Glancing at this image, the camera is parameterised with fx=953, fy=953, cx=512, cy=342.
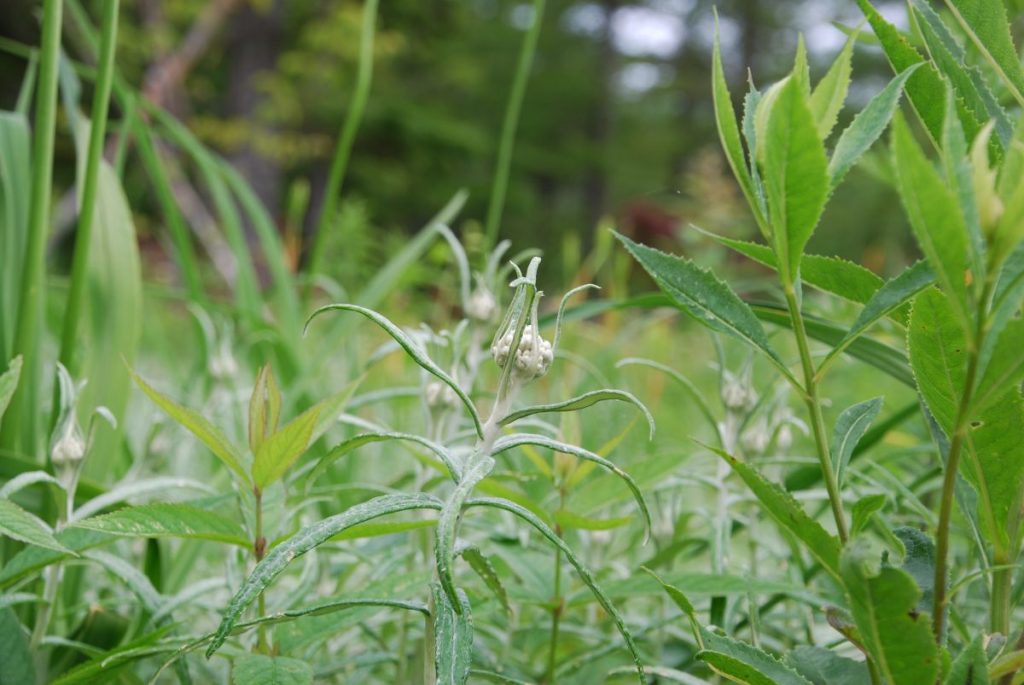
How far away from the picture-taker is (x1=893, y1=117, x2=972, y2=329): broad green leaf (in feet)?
0.84

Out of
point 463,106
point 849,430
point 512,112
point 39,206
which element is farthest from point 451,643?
point 463,106

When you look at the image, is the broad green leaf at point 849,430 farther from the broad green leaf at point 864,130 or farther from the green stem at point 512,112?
the green stem at point 512,112

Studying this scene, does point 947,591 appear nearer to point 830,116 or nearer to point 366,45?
point 830,116

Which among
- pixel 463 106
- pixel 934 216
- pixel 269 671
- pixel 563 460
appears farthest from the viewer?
pixel 463 106

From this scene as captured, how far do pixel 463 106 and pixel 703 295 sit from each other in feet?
42.6

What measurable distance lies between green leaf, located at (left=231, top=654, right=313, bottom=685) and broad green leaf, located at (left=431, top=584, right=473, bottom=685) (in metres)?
0.07

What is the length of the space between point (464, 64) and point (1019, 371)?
10.4 m

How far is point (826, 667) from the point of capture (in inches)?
14.9

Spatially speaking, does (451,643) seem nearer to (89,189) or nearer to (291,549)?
(291,549)

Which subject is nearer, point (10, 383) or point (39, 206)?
point (10, 383)

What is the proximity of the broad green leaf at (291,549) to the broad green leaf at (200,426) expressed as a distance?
0.30ft

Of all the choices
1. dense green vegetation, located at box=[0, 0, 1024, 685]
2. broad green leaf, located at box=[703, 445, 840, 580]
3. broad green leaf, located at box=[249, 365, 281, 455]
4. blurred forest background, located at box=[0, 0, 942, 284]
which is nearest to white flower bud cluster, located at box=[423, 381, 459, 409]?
dense green vegetation, located at box=[0, 0, 1024, 685]

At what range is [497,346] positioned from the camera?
32 centimetres

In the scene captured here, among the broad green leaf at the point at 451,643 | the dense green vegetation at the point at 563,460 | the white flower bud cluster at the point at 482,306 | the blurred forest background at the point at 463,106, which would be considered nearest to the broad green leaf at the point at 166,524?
the dense green vegetation at the point at 563,460
